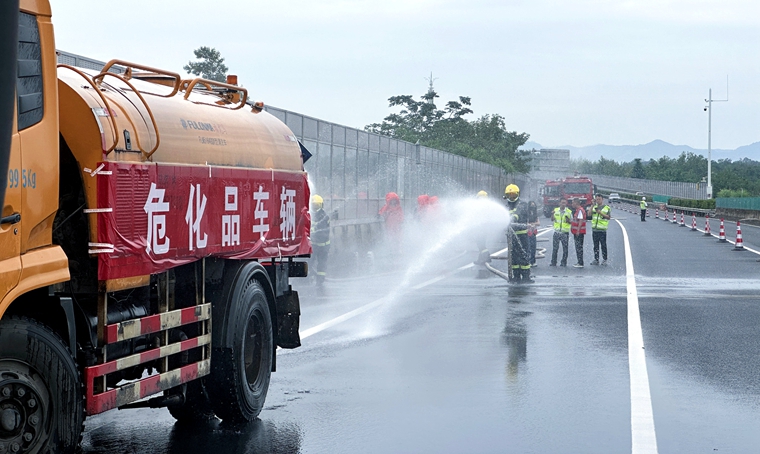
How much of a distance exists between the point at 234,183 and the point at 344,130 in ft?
77.7

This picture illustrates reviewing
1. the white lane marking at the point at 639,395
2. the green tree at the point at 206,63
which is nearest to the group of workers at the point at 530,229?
the white lane marking at the point at 639,395

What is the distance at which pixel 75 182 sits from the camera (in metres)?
6.05

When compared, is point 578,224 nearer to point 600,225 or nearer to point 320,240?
point 600,225

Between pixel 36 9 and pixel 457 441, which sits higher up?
pixel 36 9

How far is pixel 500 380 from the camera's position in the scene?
9531mm

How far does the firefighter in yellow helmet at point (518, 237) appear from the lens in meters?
20.6

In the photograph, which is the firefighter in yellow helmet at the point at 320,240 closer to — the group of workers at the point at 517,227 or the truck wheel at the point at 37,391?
the group of workers at the point at 517,227

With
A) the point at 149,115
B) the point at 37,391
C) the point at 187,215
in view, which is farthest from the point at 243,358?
the point at 37,391

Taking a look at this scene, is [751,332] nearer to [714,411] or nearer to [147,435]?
[714,411]

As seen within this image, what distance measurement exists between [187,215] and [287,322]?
85.5 inches

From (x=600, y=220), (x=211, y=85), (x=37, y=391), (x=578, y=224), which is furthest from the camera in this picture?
(x=578, y=224)

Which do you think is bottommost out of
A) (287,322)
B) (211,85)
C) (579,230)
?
(287,322)

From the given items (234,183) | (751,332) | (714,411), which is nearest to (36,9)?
(234,183)

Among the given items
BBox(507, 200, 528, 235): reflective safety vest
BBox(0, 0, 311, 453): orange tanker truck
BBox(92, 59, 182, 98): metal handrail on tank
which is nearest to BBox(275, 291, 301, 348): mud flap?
BBox(0, 0, 311, 453): orange tanker truck
